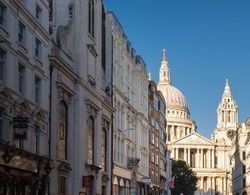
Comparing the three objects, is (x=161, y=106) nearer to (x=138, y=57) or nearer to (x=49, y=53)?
(x=138, y=57)

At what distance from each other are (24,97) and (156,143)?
67321 mm

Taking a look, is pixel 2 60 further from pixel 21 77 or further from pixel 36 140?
pixel 36 140

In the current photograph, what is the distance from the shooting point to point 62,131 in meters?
51.2

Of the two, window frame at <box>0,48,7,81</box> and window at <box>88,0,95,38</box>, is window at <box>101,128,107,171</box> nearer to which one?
window at <box>88,0,95,38</box>

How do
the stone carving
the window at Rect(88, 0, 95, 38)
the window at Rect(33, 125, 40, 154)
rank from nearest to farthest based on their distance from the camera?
the window at Rect(33, 125, 40, 154) < the stone carving < the window at Rect(88, 0, 95, 38)

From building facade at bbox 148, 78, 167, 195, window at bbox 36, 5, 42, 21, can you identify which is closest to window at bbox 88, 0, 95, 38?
window at bbox 36, 5, 42, 21

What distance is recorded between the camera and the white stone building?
72062mm

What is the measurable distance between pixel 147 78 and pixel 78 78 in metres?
43.5

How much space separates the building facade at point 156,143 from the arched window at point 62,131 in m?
47.5

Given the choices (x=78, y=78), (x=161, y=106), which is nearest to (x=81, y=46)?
(x=78, y=78)

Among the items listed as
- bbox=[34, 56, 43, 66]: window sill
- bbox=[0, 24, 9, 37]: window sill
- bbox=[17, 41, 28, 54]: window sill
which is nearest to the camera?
bbox=[0, 24, 9, 37]: window sill

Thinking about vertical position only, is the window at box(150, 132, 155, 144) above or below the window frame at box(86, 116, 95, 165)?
above

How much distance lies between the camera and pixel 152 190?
101m

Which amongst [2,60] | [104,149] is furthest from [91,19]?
[2,60]
